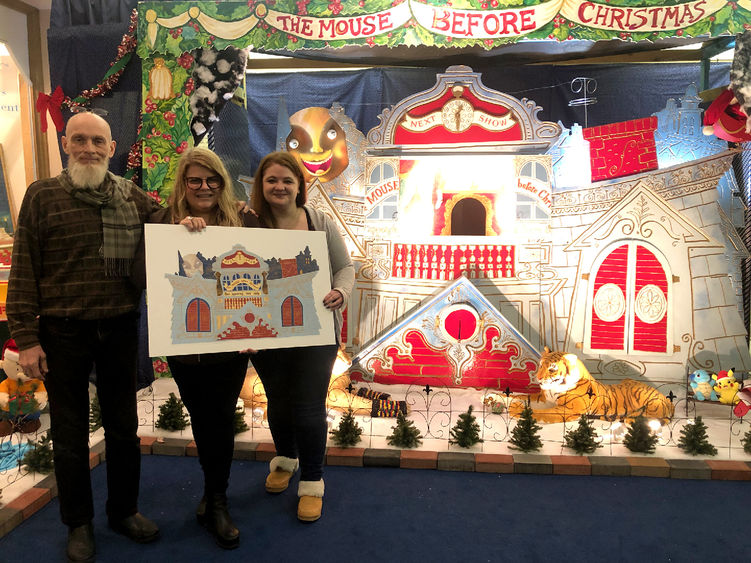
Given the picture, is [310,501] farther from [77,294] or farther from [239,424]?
[77,294]

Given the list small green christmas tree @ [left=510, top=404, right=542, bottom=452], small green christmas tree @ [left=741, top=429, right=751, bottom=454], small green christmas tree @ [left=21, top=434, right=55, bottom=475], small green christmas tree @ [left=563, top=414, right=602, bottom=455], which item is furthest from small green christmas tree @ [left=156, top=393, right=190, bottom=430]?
small green christmas tree @ [left=741, top=429, right=751, bottom=454]

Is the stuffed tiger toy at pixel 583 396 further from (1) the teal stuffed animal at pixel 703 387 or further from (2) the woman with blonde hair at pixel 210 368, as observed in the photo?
(2) the woman with blonde hair at pixel 210 368

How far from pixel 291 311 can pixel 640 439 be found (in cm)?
270

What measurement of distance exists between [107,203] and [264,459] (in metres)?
2.12

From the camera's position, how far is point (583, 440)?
12.3 ft

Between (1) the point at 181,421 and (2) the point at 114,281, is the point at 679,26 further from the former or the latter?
(1) the point at 181,421

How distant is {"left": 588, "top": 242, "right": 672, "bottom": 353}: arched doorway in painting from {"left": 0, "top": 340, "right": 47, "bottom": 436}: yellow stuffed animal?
4767mm

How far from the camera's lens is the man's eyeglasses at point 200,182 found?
Result: 2486 millimetres

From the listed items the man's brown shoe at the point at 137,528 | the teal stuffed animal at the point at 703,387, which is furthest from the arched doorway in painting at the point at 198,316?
the teal stuffed animal at the point at 703,387

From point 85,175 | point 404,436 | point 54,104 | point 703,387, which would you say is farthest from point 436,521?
point 54,104

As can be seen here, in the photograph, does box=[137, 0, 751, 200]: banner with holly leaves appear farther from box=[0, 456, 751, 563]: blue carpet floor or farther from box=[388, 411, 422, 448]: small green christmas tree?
box=[0, 456, 751, 563]: blue carpet floor

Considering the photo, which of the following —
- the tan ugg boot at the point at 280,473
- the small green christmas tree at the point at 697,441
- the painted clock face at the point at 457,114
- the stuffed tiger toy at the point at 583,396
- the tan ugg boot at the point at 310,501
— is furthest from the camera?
the painted clock face at the point at 457,114

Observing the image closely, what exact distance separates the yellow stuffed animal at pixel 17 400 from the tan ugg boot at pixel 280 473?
1.83 metres

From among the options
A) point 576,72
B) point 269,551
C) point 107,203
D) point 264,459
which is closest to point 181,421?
point 264,459
